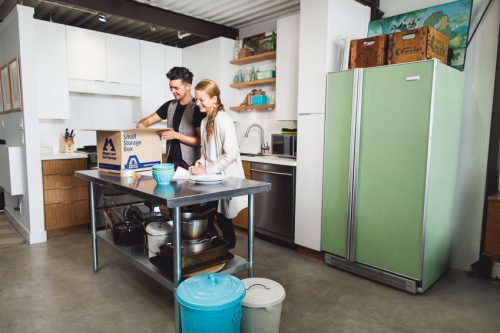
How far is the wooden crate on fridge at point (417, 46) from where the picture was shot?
2592 mm

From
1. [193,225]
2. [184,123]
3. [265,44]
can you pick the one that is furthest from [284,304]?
[265,44]

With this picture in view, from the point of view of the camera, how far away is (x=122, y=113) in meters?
5.08

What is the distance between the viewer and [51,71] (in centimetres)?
404

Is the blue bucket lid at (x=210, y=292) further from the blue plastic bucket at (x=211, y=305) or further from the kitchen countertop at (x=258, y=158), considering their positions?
the kitchen countertop at (x=258, y=158)

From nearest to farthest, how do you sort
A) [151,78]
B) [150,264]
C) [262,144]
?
[150,264] < [262,144] < [151,78]

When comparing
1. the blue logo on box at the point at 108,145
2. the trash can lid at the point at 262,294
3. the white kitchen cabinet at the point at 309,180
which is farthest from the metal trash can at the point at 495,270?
the blue logo on box at the point at 108,145

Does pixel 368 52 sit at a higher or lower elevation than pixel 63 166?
higher

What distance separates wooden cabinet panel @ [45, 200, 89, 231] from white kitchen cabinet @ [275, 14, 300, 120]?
2.52m

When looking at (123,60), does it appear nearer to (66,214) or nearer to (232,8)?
(232,8)

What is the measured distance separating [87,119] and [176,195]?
3.58 metres

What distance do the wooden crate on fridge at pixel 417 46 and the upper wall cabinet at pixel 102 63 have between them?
338cm

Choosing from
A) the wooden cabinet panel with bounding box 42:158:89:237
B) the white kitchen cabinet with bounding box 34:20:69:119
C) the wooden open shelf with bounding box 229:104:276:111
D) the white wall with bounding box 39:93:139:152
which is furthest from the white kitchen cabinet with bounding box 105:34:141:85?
the wooden open shelf with bounding box 229:104:276:111

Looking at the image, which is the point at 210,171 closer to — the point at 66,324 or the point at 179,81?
the point at 179,81

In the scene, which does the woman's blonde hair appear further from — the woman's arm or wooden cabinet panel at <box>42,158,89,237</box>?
wooden cabinet panel at <box>42,158,89,237</box>
